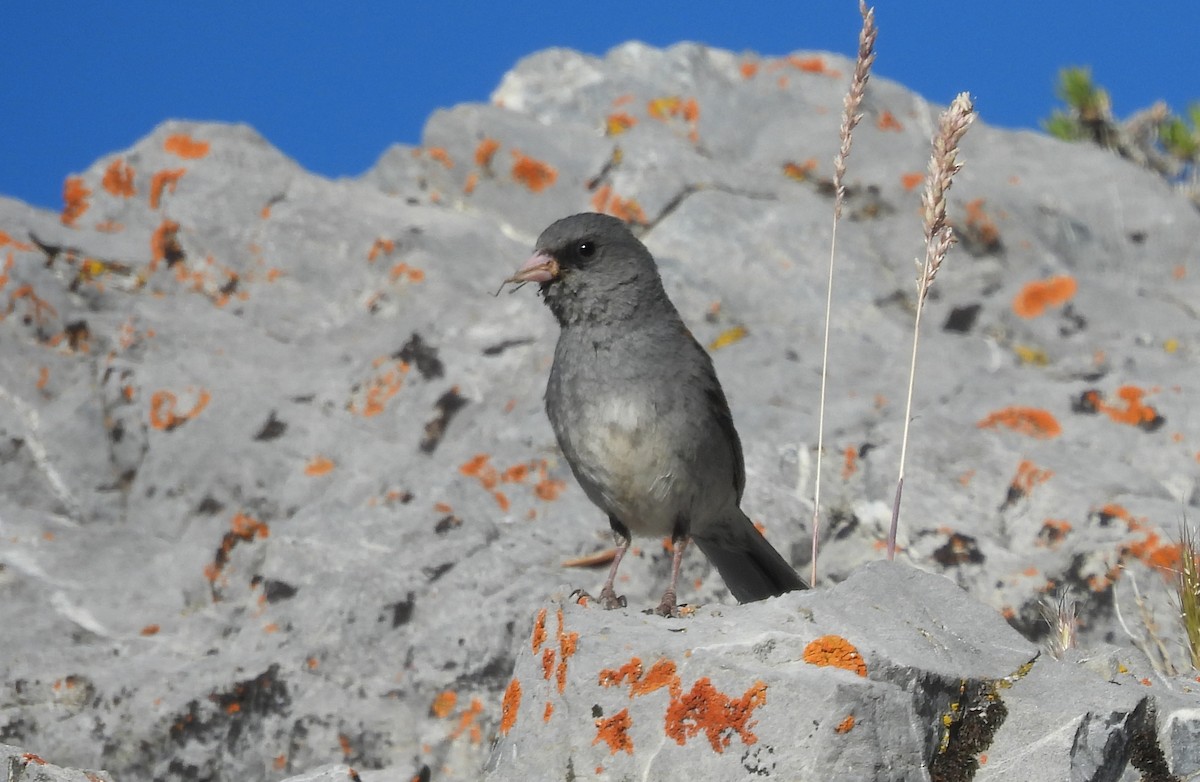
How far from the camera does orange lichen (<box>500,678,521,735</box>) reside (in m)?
4.22

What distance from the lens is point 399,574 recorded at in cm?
635

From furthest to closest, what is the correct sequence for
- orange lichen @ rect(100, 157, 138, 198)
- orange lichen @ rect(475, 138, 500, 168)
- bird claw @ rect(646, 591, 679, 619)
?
orange lichen @ rect(475, 138, 500, 168) < orange lichen @ rect(100, 157, 138, 198) < bird claw @ rect(646, 591, 679, 619)

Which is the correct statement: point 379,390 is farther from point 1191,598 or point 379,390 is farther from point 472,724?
point 1191,598

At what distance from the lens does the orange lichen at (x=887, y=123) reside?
1116 centimetres

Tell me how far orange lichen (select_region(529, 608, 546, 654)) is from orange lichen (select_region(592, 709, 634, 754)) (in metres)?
0.48

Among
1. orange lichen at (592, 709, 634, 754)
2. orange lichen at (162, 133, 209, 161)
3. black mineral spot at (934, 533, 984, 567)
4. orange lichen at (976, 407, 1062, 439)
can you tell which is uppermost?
orange lichen at (162, 133, 209, 161)

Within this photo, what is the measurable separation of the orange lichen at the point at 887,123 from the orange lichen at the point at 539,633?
25.5 feet

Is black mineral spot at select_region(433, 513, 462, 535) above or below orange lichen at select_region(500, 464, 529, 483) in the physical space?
below

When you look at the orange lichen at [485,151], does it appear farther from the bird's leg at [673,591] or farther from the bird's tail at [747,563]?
the bird's leg at [673,591]

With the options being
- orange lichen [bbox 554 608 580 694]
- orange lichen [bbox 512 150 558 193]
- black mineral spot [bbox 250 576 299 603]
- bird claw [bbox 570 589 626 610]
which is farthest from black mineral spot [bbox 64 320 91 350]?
orange lichen [bbox 554 608 580 694]

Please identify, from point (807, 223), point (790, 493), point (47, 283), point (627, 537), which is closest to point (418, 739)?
point (627, 537)

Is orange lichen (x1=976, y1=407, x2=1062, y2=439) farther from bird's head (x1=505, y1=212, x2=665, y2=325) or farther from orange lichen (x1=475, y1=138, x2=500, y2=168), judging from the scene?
orange lichen (x1=475, y1=138, x2=500, y2=168)

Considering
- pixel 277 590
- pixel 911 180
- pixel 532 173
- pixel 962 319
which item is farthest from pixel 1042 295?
pixel 277 590

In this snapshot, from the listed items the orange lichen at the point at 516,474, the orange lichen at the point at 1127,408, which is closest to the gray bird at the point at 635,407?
the orange lichen at the point at 516,474
